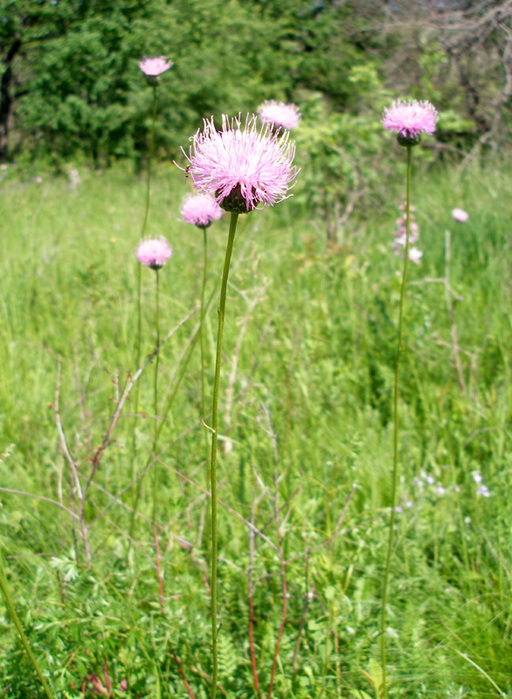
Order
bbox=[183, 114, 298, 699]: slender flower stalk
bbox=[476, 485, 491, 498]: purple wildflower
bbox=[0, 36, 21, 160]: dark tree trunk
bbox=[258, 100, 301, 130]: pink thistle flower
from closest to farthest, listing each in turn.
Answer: bbox=[183, 114, 298, 699]: slender flower stalk
bbox=[476, 485, 491, 498]: purple wildflower
bbox=[258, 100, 301, 130]: pink thistle flower
bbox=[0, 36, 21, 160]: dark tree trunk

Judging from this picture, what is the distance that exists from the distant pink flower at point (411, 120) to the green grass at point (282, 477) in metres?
0.53

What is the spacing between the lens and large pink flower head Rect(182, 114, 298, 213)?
68 cm

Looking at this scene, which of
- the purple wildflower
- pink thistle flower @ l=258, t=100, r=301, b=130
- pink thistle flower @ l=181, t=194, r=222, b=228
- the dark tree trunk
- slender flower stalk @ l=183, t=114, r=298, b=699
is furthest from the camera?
the dark tree trunk

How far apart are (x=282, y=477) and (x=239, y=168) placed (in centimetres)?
83

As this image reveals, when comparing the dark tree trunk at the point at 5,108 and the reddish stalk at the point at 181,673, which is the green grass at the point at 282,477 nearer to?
the reddish stalk at the point at 181,673

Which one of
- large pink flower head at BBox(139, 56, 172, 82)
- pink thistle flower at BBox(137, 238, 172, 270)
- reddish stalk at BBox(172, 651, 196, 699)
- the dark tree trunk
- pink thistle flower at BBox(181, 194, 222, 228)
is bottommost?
reddish stalk at BBox(172, 651, 196, 699)

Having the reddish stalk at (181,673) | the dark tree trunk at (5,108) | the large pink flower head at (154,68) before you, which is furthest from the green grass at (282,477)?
the dark tree trunk at (5,108)

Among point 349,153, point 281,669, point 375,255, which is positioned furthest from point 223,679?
point 349,153

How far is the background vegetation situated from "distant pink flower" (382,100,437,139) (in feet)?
1.71

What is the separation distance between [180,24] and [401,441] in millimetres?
10997

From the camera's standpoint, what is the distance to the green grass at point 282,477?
3.16 feet

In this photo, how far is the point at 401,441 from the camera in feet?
5.28

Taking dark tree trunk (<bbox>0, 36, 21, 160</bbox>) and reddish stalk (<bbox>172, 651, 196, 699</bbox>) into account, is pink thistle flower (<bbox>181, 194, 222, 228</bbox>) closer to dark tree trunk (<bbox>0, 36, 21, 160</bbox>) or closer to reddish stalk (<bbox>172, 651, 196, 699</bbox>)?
reddish stalk (<bbox>172, 651, 196, 699</bbox>)

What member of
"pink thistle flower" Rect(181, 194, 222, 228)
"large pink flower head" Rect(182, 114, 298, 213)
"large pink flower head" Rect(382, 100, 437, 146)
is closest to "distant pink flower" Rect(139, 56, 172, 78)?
"pink thistle flower" Rect(181, 194, 222, 228)
